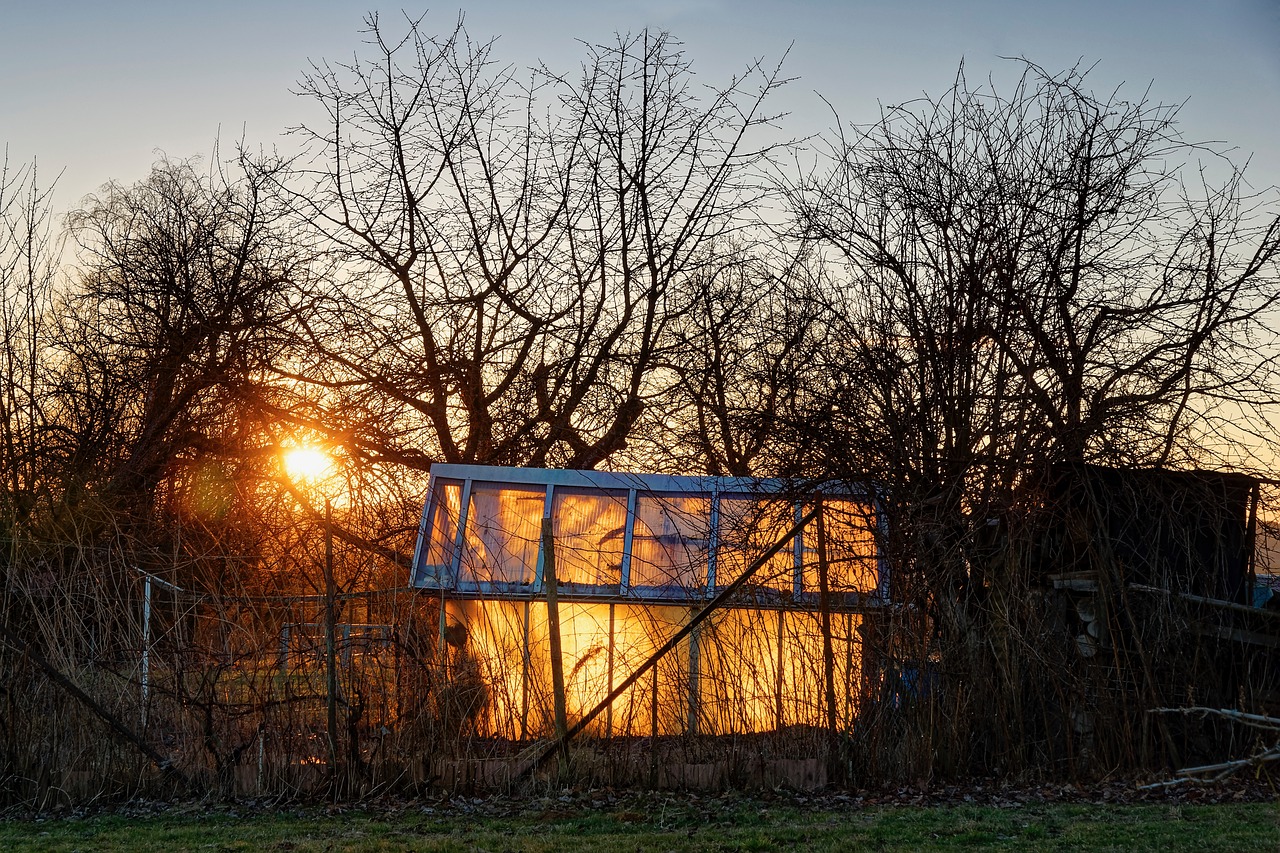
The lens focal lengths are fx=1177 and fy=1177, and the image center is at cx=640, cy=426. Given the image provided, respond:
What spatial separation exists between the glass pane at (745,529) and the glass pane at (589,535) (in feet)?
3.01

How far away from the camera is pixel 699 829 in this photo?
7352 mm

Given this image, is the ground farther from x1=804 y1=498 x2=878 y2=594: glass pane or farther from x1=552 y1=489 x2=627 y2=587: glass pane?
x1=552 y1=489 x2=627 y2=587: glass pane

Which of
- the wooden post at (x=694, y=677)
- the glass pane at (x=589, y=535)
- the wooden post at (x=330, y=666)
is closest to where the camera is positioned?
the wooden post at (x=330, y=666)

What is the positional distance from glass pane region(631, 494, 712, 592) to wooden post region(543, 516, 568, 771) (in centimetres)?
122

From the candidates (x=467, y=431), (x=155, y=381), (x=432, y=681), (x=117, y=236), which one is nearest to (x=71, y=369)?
(x=155, y=381)

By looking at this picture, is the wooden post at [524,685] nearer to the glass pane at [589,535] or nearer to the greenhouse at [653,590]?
the greenhouse at [653,590]

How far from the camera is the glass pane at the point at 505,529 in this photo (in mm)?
10578

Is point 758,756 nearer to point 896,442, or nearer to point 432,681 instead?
point 432,681

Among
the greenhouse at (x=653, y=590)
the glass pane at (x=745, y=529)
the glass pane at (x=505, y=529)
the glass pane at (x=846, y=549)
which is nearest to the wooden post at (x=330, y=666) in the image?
the greenhouse at (x=653, y=590)

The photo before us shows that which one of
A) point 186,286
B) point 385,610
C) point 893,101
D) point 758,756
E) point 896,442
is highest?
point 893,101

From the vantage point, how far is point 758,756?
345 inches

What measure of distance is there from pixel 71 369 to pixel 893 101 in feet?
41.1

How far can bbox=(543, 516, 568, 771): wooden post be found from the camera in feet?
28.7

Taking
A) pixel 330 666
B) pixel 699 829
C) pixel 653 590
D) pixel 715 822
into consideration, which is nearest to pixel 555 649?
pixel 653 590
